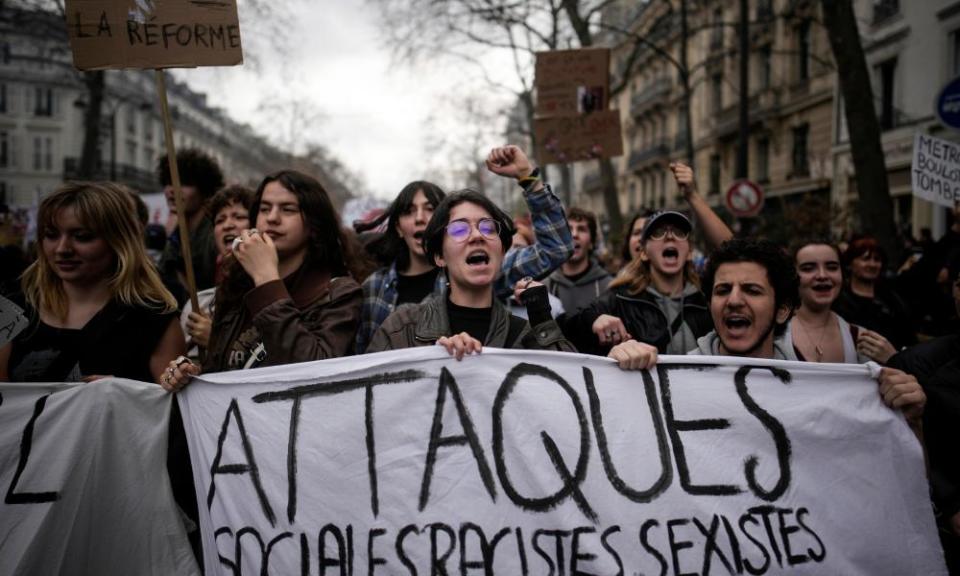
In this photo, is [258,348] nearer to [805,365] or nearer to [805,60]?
[805,365]

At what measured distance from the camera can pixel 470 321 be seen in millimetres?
2643

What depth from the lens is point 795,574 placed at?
2.25 metres

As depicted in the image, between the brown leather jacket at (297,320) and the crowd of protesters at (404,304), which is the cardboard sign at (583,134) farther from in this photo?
the brown leather jacket at (297,320)

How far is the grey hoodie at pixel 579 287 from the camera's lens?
5035 mm

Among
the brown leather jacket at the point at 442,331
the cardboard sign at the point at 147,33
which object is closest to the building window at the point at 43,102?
the cardboard sign at the point at 147,33

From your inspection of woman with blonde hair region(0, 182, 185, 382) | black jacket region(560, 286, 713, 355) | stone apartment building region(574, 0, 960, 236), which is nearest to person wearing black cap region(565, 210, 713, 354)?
black jacket region(560, 286, 713, 355)

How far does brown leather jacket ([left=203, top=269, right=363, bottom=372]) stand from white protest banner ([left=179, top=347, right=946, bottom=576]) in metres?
0.11

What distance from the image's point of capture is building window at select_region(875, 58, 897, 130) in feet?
62.8

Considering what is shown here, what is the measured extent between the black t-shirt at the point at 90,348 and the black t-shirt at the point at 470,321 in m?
1.12

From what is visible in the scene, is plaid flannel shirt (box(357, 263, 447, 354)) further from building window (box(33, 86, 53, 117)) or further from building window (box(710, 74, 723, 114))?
building window (box(33, 86, 53, 117))

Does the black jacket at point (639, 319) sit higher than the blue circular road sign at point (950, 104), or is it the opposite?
the blue circular road sign at point (950, 104)

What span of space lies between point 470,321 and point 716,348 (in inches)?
36.2

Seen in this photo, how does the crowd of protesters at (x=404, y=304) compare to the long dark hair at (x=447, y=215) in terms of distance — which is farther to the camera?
the long dark hair at (x=447, y=215)

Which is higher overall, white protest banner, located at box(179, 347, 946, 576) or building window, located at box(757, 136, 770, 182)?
building window, located at box(757, 136, 770, 182)
